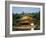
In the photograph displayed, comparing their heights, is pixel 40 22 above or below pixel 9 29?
above

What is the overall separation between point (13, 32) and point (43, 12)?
34.2 inches

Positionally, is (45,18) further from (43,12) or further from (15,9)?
(15,9)

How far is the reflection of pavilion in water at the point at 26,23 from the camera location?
2195 mm

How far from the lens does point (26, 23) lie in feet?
7.26

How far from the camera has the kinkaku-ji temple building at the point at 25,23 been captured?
2193 mm

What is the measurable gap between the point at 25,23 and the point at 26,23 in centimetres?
2

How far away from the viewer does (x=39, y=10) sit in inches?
90.1

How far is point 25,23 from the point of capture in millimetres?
2209

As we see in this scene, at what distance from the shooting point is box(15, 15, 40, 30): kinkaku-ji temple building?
7.20 ft
